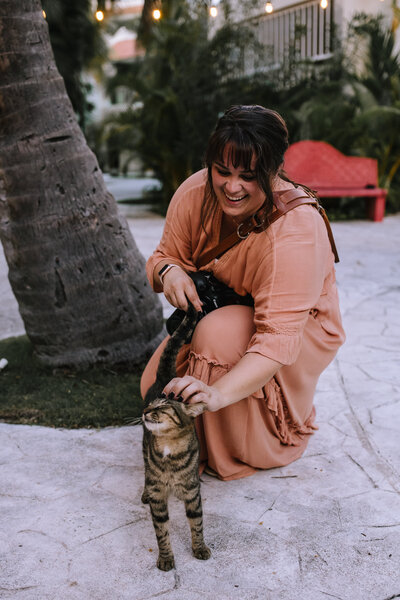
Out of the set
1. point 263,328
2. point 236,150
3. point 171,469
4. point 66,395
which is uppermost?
point 236,150

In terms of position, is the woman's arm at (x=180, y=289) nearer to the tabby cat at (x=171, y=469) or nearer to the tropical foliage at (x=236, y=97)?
the tabby cat at (x=171, y=469)

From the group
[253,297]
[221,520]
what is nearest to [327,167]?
[253,297]

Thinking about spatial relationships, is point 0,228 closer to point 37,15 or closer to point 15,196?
point 15,196

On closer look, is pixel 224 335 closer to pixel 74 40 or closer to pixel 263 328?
pixel 263 328

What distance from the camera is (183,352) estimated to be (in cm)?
289

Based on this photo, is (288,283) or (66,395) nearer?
(288,283)

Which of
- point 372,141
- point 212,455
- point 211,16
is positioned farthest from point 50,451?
point 211,16

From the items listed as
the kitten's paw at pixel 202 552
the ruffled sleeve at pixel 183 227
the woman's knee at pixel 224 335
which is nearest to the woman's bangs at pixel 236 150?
the ruffled sleeve at pixel 183 227

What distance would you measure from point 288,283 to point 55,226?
5.97ft

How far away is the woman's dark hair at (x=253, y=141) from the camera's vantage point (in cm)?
228

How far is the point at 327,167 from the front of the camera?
1055 cm

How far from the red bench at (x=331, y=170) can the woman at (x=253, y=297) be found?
7.97 meters

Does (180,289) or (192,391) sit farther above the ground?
(180,289)

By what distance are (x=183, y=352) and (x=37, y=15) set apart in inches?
91.1
